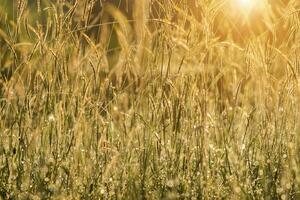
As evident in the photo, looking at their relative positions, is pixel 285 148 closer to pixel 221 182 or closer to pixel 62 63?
pixel 221 182

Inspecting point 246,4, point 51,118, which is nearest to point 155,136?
point 51,118

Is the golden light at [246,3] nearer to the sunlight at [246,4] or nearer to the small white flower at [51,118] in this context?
the sunlight at [246,4]

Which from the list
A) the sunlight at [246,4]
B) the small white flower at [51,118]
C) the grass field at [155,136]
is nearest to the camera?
the grass field at [155,136]

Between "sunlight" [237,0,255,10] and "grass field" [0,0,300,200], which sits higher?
"sunlight" [237,0,255,10]

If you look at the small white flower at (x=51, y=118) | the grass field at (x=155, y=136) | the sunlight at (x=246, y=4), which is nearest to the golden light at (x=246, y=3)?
the sunlight at (x=246, y=4)

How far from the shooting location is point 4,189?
2139 millimetres

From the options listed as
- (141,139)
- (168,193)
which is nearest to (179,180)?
(168,193)

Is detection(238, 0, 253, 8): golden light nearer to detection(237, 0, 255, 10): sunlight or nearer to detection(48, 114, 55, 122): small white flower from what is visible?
detection(237, 0, 255, 10): sunlight

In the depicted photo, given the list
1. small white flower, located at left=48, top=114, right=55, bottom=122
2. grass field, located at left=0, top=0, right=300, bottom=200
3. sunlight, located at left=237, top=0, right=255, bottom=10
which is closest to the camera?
grass field, located at left=0, top=0, right=300, bottom=200

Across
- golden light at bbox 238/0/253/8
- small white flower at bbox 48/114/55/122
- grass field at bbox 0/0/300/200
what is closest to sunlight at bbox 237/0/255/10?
golden light at bbox 238/0/253/8

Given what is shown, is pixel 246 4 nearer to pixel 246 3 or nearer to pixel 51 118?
pixel 246 3

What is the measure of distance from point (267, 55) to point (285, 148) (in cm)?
35

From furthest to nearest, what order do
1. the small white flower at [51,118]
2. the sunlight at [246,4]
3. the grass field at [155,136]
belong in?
the sunlight at [246,4] → the small white flower at [51,118] → the grass field at [155,136]

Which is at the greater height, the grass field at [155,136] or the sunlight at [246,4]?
the sunlight at [246,4]
